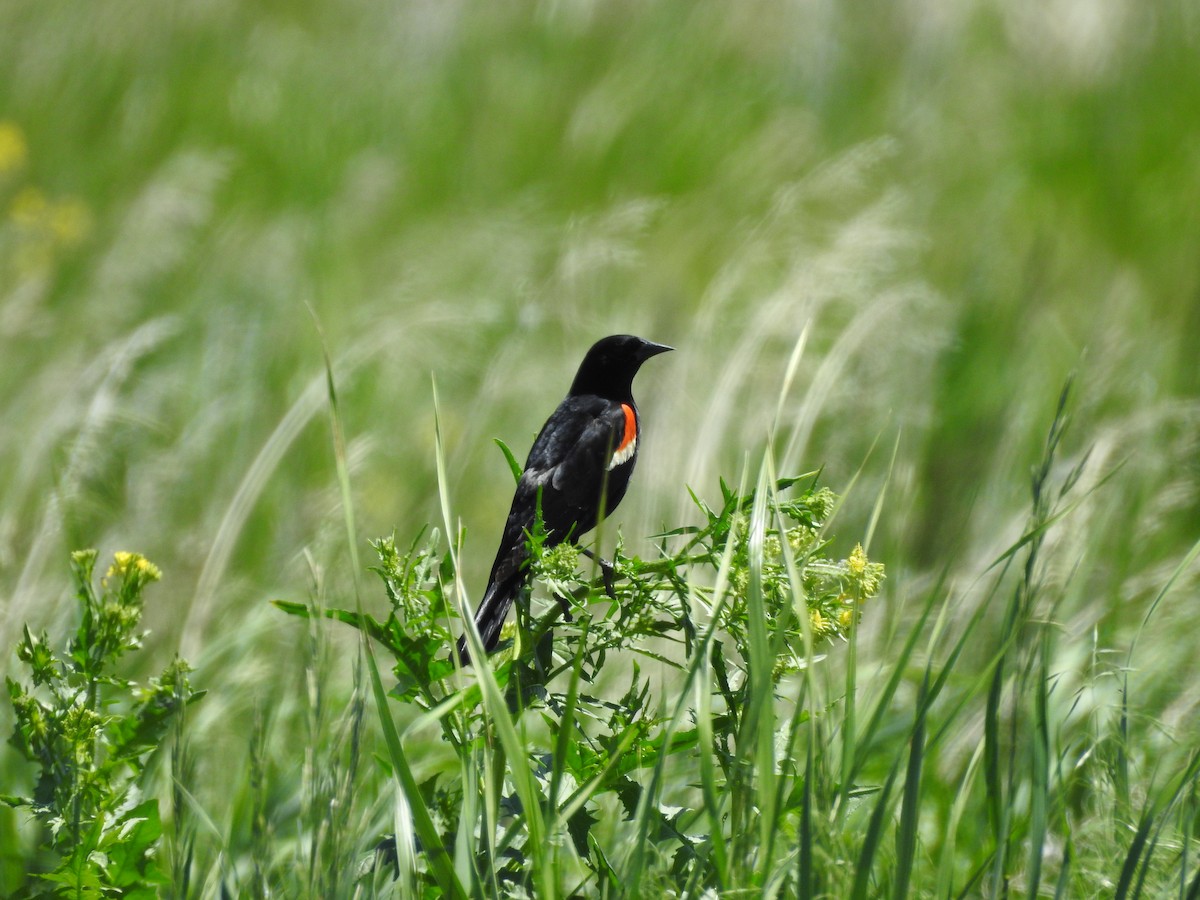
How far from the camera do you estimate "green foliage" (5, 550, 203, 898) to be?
1343 mm

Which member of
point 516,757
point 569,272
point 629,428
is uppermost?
point 569,272

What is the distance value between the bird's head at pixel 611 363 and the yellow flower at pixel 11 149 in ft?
12.2

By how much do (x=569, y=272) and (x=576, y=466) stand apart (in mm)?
902

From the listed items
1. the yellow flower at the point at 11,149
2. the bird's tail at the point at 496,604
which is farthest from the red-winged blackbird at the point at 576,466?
the yellow flower at the point at 11,149

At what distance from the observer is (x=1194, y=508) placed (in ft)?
10.1

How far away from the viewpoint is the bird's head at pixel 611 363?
2445 millimetres

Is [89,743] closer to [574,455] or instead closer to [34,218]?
[574,455]

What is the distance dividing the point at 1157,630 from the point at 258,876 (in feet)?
6.27

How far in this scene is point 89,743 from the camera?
53.9 inches

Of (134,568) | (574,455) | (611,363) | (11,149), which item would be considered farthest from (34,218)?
(134,568)

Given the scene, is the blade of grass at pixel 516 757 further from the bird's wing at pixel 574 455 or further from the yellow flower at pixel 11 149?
the yellow flower at pixel 11 149

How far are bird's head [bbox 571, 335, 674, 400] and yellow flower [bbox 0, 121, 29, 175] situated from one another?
12.2ft

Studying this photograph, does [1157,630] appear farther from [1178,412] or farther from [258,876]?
[258,876]

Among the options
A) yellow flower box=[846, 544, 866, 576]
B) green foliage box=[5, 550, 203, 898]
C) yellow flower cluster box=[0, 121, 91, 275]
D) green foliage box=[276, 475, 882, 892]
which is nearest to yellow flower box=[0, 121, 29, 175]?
yellow flower cluster box=[0, 121, 91, 275]
